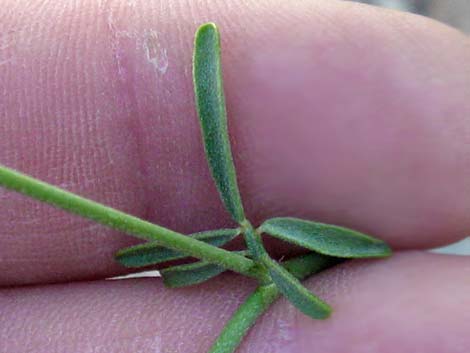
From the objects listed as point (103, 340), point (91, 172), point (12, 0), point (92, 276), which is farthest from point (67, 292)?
point (12, 0)

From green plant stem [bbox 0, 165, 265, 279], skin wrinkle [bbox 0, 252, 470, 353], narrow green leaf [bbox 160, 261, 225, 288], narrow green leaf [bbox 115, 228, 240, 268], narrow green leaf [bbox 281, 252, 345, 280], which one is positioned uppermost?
green plant stem [bbox 0, 165, 265, 279]

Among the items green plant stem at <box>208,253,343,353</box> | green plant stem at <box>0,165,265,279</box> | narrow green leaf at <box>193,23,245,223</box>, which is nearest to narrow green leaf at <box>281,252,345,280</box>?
green plant stem at <box>208,253,343,353</box>

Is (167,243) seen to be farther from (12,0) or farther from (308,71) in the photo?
(12,0)

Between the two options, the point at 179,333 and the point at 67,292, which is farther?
the point at 67,292

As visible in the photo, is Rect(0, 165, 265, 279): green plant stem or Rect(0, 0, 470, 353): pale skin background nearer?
Rect(0, 165, 265, 279): green plant stem

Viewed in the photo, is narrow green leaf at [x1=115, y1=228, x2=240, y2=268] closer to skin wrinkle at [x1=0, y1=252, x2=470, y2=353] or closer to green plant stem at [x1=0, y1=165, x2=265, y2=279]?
green plant stem at [x1=0, y1=165, x2=265, y2=279]

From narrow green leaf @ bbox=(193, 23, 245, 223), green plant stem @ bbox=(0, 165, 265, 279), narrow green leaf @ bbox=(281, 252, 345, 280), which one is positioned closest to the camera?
green plant stem @ bbox=(0, 165, 265, 279)

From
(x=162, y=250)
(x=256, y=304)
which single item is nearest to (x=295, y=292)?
(x=256, y=304)
